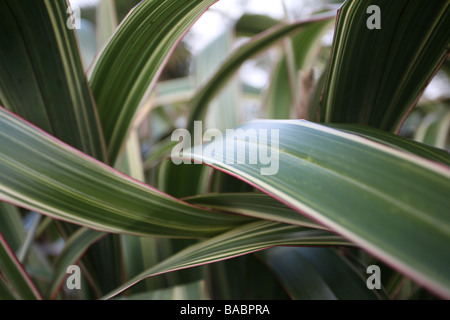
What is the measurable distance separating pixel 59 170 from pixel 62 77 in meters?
0.10

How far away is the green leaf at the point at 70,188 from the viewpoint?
0.72ft

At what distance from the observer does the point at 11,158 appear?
0.22 meters

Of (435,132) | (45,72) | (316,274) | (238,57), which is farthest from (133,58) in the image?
(435,132)

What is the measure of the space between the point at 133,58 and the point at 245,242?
0.69 ft

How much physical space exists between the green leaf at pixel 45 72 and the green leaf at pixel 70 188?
0.05 metres

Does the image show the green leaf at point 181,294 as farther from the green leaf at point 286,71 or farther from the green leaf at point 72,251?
the green leaf at point 286,71

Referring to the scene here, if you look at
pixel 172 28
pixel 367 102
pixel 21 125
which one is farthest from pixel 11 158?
pixel 367 102

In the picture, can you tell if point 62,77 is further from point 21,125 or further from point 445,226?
point 445,226

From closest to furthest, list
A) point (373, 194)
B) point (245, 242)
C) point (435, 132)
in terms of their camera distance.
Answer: point (373, 194) < point (245, 242) < point (435, 132)

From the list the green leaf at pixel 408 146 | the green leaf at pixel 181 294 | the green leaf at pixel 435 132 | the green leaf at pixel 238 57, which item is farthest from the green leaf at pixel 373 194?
the green leaf at pixel 435 132

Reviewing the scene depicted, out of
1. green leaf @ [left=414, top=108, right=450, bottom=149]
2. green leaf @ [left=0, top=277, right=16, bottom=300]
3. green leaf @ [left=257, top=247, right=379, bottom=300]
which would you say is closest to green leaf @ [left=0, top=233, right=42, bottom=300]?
green leaf @ [left=0, top=277, right=16, bottom=300]

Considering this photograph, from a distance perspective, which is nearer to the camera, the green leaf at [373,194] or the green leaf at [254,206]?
the green leaf at [373,194]

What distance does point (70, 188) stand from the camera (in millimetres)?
229

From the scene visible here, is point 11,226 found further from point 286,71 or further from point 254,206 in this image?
point 286,71
